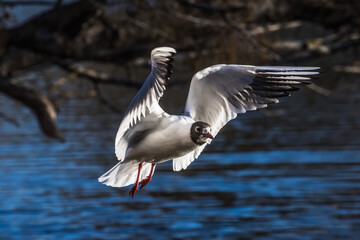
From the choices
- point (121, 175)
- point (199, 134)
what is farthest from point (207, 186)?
point (199, 134)

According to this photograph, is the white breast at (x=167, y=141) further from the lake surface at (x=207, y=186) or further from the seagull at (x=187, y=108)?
the lake surface at (x=207, y=186)

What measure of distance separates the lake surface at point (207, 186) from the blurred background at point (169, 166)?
0.03m

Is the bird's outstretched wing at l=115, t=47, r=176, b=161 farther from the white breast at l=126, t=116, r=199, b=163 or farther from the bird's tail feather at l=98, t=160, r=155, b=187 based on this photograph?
the bird's tail feather at l=98, t=160, r=155, b=187

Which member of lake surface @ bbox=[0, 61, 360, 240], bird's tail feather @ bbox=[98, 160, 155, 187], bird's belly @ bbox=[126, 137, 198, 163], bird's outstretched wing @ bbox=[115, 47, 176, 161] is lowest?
lake surface @ bbox=[0, 61, 360, 240]

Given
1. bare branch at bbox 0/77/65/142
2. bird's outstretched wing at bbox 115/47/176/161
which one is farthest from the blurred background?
bird's outstretched wing at bbox 115/47/176/161

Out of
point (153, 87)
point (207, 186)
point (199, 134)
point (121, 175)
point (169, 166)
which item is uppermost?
point (153, 87)

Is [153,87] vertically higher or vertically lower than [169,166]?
higher

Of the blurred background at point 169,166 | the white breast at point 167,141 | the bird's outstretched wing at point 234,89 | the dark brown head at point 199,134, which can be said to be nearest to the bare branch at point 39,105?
the blurred background at point 169,166

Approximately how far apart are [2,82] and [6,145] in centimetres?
704

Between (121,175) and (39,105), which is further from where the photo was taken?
(39,105)

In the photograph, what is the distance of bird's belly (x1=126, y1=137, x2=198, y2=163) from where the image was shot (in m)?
5.63

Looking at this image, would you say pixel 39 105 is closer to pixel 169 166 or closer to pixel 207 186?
pixel 207 186

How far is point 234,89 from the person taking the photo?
6109 mm

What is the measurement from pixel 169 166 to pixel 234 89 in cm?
950
